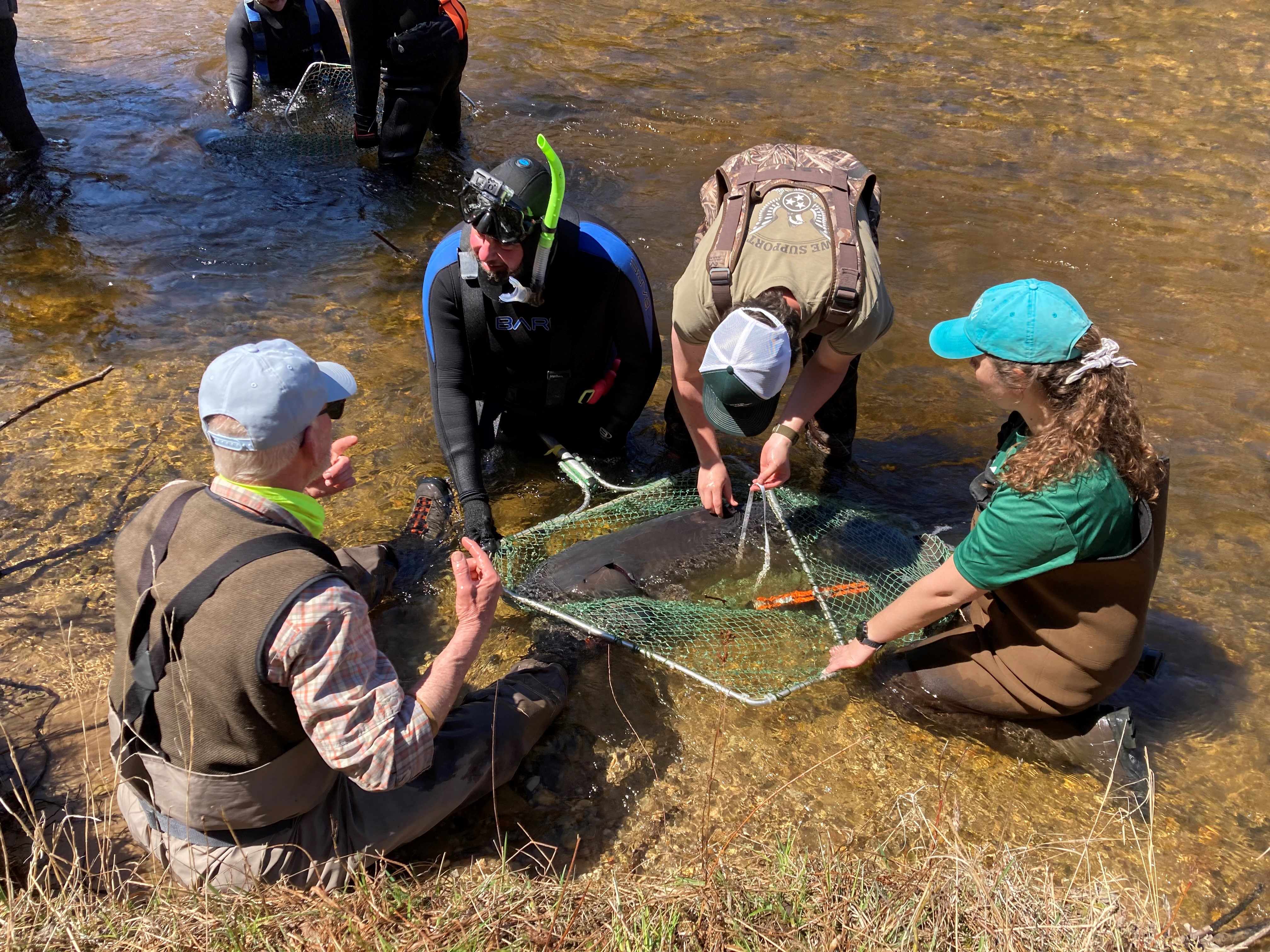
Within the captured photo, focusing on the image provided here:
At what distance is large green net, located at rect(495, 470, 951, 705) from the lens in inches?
143

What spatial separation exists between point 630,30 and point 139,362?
743 cm

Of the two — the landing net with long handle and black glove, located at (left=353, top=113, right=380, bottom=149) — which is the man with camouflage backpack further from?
the landing net with long handle

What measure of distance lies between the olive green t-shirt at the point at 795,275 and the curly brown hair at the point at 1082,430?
814mm

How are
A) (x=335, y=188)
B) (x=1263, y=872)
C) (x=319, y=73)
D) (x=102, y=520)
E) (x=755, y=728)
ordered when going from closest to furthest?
(x=1263, y=872), (x=755, y=728), (x=102, y=520), (x=335, y=188), (x=319, y=73)

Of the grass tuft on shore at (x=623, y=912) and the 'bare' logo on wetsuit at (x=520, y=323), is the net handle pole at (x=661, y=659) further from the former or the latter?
the 'bare' logo on wetsuit at (x=520, y=323)

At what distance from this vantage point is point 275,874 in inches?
101

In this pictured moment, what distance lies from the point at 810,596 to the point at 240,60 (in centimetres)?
703

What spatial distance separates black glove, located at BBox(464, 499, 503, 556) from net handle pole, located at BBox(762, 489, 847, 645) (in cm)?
123

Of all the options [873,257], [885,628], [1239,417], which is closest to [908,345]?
[1239,417]

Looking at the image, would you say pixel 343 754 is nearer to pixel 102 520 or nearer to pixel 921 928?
pixel 921 928

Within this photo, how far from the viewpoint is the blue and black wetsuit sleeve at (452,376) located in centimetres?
405

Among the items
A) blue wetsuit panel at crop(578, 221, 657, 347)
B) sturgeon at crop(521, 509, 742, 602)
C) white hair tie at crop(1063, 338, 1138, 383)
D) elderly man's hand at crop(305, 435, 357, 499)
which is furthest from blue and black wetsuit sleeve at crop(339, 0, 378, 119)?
white hair tie at crop(1063, 338, 1138, 383)

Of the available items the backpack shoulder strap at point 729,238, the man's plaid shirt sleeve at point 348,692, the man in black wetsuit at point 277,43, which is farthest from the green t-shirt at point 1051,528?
the man in black wetsuit at point 277,43

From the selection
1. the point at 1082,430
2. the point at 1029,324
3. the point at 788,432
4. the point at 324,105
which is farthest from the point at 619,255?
the point at 324,105
